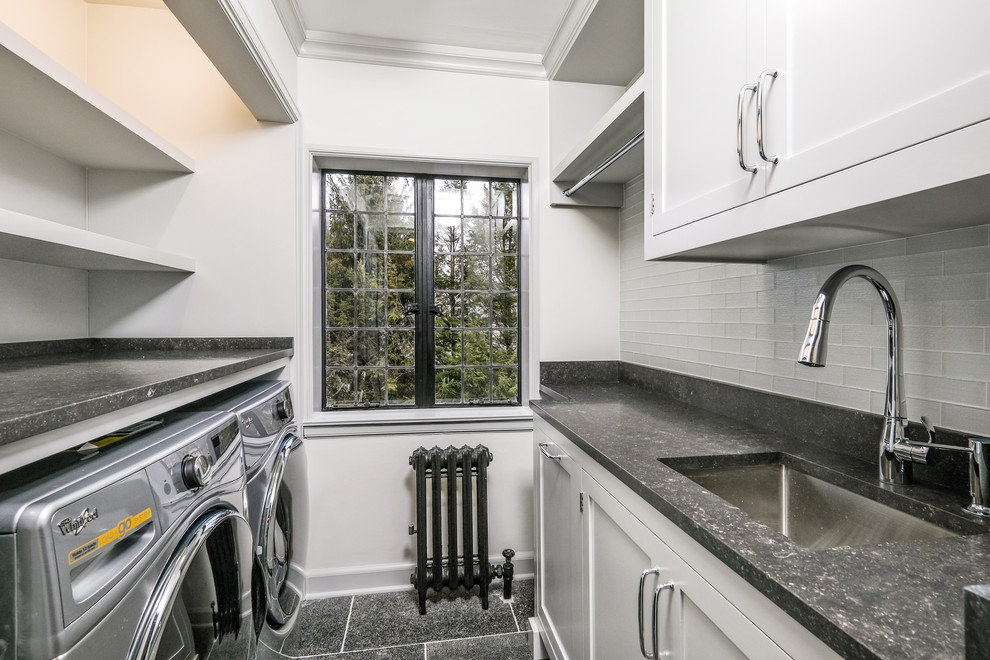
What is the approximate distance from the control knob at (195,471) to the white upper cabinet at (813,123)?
3.86 feet

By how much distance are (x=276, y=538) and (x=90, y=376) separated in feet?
2.28

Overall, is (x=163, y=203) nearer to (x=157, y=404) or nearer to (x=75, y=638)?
(x=157, y=404)

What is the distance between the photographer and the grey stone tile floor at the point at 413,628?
1.70 m

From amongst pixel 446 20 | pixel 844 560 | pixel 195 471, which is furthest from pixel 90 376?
pixel 446 20

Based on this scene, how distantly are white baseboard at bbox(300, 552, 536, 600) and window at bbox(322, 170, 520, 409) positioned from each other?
75 cm

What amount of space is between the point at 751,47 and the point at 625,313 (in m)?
1.42

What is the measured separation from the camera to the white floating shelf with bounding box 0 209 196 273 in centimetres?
109

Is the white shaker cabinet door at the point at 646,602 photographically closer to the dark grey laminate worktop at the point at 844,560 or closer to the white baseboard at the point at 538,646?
the dark grey laminate worktop at the point at 844,560

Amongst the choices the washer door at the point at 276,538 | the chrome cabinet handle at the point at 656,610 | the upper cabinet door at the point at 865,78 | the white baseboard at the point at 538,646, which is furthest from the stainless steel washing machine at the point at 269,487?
the upper cabinet door at the point at 865,78

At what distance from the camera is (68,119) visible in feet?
4.64

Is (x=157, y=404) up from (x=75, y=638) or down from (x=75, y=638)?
up

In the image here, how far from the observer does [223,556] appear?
100 centimetres

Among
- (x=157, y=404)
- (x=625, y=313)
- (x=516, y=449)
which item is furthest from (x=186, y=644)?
(x=625, y=313)

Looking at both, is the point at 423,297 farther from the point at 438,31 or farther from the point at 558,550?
the point at 558,550
